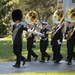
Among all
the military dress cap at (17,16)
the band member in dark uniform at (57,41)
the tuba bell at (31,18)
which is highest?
the military dress cap at (17,16)

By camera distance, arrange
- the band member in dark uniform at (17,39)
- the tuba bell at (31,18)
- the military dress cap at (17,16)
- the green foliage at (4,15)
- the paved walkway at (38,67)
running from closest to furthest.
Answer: the paved walkway at (38,67) → the band member in dark uniform at (17,39) → the military dress cap at (17,16) → the tuba bell at (31,18) → the green foliage at (4,15)

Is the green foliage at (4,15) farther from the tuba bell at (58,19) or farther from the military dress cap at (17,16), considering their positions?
the military dress cap at (17,16)

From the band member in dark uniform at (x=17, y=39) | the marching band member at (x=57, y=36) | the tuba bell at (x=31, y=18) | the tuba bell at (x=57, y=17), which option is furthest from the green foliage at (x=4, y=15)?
the band member in dark uniform at (x=17, y=39)

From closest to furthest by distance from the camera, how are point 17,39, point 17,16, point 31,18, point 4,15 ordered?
1. point 17,39
2. point 17,16
3. point 31,18
4. point 4,15

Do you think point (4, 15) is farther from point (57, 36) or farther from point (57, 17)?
point (57, 36)

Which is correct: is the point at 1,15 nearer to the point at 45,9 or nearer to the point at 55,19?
the point at 45,9

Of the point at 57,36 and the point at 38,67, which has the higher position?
the point at 57,36

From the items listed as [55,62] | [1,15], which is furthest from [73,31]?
[1,15]

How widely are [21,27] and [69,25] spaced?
2.08 m

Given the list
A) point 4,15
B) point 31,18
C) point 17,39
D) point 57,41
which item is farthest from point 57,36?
point 4,15

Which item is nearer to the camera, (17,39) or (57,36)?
(17,39)

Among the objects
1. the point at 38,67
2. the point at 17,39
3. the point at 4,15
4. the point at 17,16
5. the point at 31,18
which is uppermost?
the point at 17,16

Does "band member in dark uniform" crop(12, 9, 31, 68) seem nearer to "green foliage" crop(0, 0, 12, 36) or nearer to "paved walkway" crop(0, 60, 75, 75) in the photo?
"paved walkway" crop(0, 60, 75, 75)

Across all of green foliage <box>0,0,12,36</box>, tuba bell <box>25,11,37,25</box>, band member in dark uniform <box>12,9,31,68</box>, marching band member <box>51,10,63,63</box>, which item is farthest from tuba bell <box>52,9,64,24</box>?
green foliage <box>0,0,12,36</box>
